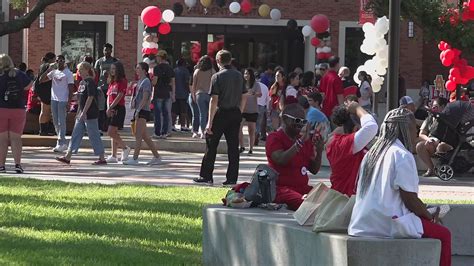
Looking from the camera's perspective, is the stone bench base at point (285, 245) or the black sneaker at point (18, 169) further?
the black sneaker at point (18, 169)

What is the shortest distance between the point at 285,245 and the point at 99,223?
11.6 feet

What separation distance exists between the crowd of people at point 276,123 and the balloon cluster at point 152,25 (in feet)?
7.57

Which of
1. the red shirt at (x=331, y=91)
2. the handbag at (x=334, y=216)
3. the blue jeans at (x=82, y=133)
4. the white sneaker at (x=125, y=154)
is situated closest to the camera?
the handbag at (x=334, y=216)

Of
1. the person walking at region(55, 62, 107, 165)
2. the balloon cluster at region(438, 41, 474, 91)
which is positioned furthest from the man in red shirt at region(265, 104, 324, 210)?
the balloon cluster at region(438, 41, 474, 91)

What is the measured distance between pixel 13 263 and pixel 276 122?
13.9 meters

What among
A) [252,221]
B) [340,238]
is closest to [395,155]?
[340,238]

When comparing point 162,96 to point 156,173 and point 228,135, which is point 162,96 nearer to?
point 156,173

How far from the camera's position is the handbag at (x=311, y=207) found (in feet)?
24.9

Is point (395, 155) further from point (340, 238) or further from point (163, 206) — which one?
point (163, 206)

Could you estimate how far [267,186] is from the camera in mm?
8758

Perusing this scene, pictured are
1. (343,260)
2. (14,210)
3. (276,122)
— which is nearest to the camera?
(343,260)

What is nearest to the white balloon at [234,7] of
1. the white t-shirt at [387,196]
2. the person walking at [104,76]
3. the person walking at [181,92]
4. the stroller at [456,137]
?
the person walking at [181,92]

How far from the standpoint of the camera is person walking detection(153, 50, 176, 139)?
899 inches

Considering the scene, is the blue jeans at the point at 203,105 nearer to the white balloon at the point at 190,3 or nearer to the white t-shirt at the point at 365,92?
the white t-shirt at the point at 365,92
